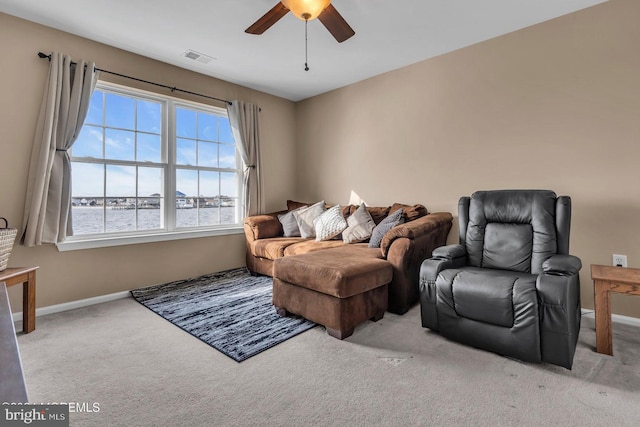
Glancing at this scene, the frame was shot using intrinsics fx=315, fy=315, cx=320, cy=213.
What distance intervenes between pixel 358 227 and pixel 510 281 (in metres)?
1.80

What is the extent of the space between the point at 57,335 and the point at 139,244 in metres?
1.20

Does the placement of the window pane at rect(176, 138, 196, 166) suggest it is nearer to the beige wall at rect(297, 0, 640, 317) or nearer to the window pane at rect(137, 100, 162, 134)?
the window pane at rect(137, 100, 162, 134)

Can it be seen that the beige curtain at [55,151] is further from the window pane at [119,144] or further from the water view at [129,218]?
the window pane at [119,144]

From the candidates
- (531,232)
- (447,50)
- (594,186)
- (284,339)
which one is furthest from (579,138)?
(284,339)

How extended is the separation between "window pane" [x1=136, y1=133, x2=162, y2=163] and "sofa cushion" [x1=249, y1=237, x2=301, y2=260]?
1.52 metres

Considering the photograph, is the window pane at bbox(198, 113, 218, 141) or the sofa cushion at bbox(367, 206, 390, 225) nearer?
the sofa cushion at bbox(367, 206, 390, 225)

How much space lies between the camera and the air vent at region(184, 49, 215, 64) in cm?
337

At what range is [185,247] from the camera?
3.79 meters

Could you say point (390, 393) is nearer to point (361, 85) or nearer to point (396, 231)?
point (396, 231)

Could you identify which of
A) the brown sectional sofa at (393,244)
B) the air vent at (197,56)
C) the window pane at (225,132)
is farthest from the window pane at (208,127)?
the brown sectional sofa at (393,244)

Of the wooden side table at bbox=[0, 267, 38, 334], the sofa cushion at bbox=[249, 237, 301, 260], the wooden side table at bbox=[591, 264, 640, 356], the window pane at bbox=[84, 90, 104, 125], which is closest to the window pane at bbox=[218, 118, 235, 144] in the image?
the window pane at bbox=[84, 90, 104, 125]

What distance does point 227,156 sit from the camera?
4.32 meters

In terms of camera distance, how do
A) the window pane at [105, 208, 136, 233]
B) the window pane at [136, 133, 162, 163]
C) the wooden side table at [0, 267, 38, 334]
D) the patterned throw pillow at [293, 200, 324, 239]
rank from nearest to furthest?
the wooden side table at [0, 267, 38, 334], the window pane at [105, 208, 136, 233], the window pane at [136, 133, 162, 163], the patterned throw pillow at [293, 200, 324, 239]

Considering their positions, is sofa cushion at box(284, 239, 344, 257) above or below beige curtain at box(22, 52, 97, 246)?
below
